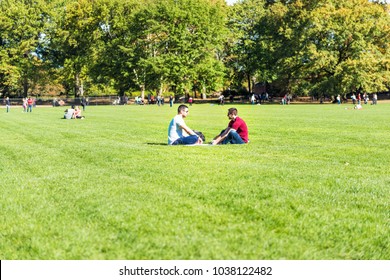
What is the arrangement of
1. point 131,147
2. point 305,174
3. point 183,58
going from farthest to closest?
point 183,58 → point 131,147 → point 305,174

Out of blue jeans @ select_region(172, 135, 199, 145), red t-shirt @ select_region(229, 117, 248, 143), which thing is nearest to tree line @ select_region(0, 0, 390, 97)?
red t-shirt @ select_region(229, 117, 248, 143)

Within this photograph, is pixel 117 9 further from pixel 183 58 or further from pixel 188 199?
pixel 188 199

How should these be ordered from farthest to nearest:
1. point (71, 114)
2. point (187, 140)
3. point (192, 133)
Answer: point (71, 114) < point (187, 140) < point (192, 133)

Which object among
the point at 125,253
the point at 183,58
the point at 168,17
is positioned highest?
the point at 168,17

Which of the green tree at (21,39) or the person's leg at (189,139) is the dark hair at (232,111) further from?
the green tree at (21,39)

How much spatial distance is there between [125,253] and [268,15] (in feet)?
251

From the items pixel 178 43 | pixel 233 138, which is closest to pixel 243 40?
pixel 178 43

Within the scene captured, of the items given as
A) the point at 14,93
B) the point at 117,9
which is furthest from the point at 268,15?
the point at 14,93

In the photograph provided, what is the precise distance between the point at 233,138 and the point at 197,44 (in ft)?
205

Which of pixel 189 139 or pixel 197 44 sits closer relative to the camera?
pixel 189 139

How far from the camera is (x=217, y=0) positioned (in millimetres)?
82250

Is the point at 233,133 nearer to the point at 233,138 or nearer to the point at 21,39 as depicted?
the point at 233,138

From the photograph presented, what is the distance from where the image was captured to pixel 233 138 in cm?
1434

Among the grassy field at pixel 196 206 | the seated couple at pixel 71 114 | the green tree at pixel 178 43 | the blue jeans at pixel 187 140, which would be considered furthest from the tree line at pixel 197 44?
the grassy field at pixel 196 206
